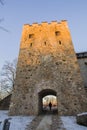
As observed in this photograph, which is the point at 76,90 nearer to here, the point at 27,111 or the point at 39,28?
the point at 27,111

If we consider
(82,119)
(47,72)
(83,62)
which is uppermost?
(83,62)

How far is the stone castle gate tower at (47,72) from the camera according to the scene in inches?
500

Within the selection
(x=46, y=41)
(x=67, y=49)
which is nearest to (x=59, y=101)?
(x=67, y=49)

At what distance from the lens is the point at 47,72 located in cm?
1376

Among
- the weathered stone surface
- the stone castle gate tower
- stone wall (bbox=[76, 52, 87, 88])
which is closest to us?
the weathered stone surface

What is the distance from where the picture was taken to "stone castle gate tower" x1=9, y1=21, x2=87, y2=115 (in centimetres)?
1269

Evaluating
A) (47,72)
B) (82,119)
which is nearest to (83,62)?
(47,72)

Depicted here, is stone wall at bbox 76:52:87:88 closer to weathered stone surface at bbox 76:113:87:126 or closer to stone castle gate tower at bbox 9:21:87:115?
stone castle gate tower at bbox 9:21:87:115

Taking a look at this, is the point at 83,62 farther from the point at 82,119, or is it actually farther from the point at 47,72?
the point at 82,119

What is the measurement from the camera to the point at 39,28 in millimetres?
15875

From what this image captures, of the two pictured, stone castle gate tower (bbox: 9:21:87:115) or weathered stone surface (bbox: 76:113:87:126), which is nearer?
weathered stone surface (bbox: 76:113:87:126)

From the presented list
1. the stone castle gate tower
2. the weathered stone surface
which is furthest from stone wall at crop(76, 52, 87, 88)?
the weathered stone surface

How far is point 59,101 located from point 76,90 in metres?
1.66

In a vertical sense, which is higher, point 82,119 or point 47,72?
point 47,72
